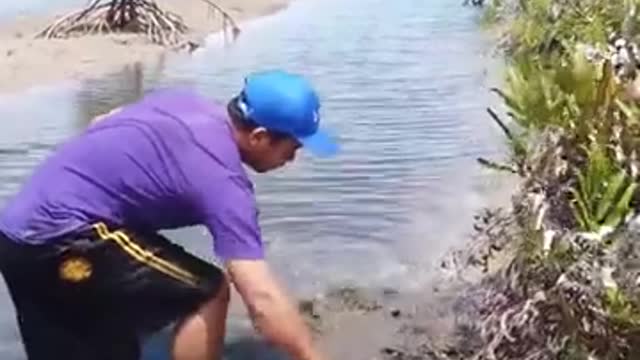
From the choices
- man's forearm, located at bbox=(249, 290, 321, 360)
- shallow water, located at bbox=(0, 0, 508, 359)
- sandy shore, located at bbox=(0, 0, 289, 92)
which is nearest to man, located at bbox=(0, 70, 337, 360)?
man's forearm, located at bbox=(249, 290, 321, 360)

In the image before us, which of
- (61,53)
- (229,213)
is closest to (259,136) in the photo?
(229,213)

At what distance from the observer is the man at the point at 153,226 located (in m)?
4.69

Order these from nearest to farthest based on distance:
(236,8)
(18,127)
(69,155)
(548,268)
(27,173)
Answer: (69,155) → (548,268) → (27,173) → (18,127) → (236,8)

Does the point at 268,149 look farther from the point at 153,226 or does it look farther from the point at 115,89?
the point at 115,89

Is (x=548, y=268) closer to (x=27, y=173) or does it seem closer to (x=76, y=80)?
(x=27, y=173)

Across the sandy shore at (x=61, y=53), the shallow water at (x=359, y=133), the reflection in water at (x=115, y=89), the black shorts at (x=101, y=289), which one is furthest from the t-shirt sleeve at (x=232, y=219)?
the sandy shore at (x=61, y=53)

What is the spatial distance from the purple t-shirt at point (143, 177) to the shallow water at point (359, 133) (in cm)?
245

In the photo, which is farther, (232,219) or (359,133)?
(359,133)

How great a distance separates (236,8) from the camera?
25.7 m

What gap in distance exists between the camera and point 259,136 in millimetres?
4832

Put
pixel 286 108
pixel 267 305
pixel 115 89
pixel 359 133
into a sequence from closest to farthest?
pixel 267 305, pixel 286 108, pixel 359 133, pixel 115 89

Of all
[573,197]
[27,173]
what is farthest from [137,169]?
[27,173]

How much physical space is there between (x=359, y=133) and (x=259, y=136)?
313 inches

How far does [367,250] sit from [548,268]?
312cm
